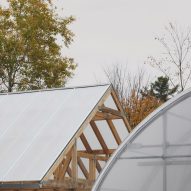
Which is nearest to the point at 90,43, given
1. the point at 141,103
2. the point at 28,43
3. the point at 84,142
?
the point at 141,103

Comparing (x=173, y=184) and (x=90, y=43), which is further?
(x=90, y=43)

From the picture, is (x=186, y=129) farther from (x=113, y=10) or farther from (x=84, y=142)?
(x=113, y=10)

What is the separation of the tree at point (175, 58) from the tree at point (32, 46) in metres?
4.74

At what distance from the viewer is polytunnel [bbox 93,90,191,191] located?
9375 mm

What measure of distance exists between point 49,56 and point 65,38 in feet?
4.35

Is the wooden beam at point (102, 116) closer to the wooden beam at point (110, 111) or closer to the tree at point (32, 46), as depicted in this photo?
the wooden beam at point (110, 111)

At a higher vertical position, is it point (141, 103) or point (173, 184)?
point (173, 184)

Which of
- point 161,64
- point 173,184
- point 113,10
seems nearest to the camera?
point 173,184

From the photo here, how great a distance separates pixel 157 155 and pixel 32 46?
2066 cm

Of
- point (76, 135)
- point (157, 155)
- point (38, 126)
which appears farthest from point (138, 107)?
point (157, 155)

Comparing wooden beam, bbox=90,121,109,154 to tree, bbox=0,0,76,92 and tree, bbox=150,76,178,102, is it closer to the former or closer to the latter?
tree, bbox=0,0,76,92

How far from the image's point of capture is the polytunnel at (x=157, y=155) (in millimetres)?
9375

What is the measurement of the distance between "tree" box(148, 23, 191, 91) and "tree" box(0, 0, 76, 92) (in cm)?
474

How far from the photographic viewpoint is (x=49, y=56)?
30.2m
